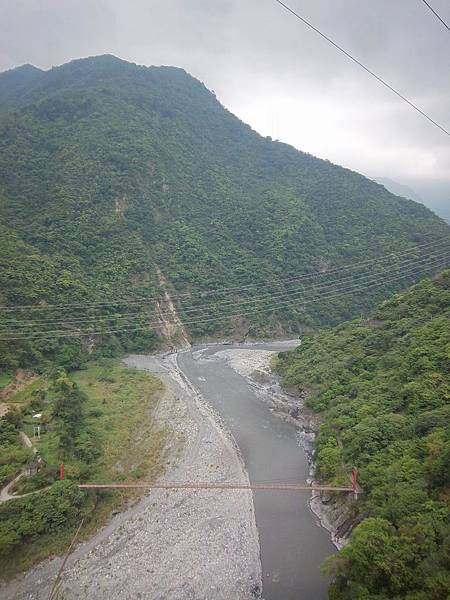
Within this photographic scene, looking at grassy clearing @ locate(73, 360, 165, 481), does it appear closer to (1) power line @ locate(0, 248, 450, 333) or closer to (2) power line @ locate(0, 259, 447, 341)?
(2) power line @ locate(0, 259, 447, 341)

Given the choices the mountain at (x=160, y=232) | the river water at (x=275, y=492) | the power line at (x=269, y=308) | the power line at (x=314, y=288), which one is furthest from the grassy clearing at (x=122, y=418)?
the power line at (x=314, y=288)

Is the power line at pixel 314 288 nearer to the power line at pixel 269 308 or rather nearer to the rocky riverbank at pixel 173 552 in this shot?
the power line at pixel 269 308

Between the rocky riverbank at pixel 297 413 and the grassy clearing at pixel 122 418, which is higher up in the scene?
the rocky riverbank at pixel 297 413

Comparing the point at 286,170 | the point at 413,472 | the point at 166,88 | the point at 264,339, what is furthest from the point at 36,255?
the point at 166,88

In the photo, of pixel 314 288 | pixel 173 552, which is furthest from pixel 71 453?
pixel 314 288

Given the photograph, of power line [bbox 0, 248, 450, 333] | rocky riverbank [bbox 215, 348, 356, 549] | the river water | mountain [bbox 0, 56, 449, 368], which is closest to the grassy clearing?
mountain [bbox 0, 56, 449, 368]

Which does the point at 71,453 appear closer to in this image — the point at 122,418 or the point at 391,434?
the point at 122,418
